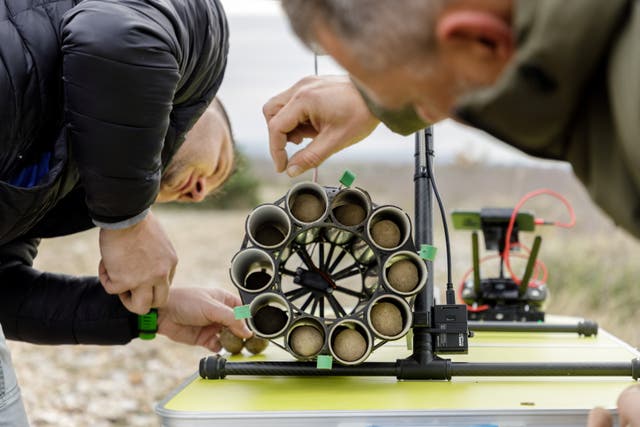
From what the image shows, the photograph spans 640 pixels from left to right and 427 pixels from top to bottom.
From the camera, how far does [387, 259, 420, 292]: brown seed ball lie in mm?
1167

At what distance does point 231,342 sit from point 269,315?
263 mm

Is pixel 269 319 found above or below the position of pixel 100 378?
above

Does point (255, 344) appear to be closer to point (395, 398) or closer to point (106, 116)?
point (395, 398)

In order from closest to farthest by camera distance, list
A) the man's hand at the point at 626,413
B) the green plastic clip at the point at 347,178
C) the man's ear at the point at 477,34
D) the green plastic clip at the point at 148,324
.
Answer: the man's ear at the point at 477,34
the man's hand at the point at 626,413
the green plastic clip at the point at 347,178
the green plastic clip at the point at 148,324

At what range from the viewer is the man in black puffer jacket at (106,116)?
1.11m

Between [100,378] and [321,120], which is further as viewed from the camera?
[100,378]

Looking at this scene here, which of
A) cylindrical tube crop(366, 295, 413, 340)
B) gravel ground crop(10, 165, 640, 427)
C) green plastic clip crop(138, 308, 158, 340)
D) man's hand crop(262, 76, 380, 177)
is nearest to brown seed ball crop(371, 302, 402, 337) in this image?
cylindrical tube crop(366, 295, 413, 340)

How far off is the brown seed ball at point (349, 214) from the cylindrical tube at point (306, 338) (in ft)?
0.55

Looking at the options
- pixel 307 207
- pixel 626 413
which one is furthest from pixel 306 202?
pixel 626 413

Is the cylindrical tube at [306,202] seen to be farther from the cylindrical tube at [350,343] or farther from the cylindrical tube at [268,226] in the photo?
the cylindrical tube at [350,343]

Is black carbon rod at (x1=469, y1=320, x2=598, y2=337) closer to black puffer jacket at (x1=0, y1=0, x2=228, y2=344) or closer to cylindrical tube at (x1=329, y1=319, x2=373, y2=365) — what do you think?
cylindrical tube at (x1=329, y1=319, x2=373, y2=365)

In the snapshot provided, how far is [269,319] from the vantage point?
119 cm

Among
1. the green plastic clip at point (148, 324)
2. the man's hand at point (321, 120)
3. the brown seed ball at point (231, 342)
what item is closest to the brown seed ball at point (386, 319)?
the man's hand at point (321, 120)

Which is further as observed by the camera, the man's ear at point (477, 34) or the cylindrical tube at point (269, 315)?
the cylindrical tube at point (269, 315)
